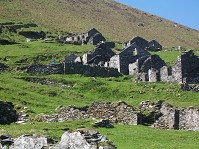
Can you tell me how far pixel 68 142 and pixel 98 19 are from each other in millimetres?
150724

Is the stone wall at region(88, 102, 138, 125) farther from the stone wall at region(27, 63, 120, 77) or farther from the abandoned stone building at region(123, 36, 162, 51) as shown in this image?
the abandoned stone building at region(123, 36, 162, 51)

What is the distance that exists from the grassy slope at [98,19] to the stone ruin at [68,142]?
11311 cm

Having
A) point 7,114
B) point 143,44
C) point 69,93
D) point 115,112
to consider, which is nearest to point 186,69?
point 69,93

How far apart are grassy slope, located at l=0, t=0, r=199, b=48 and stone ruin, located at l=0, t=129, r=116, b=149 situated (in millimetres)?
113107

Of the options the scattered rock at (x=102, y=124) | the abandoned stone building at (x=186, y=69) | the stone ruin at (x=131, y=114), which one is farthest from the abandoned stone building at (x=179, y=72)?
the scattered rock at (x=102, y=124)

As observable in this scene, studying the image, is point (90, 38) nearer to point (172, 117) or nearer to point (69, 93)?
point (69, 93)

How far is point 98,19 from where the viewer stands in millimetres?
168375

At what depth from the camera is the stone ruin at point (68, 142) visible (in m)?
18.3

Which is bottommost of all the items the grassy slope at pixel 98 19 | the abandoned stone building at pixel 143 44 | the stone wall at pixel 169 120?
the stone wall at pixel 169 120

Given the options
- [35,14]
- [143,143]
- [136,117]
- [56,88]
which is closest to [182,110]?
[136,117]

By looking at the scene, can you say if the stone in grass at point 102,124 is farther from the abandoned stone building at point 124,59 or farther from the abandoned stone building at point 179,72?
the abandoned stone building at point 124,59

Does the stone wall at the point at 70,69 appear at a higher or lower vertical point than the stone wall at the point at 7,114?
higher

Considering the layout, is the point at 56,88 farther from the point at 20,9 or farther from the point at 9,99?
the point at 20,9

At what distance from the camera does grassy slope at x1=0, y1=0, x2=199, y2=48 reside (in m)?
144
